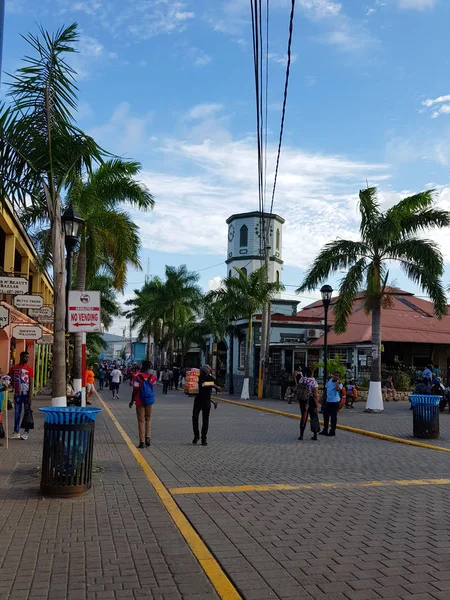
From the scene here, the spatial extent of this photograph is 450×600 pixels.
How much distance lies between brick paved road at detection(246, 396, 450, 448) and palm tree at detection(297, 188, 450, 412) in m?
0.98

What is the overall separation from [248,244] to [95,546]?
183ft

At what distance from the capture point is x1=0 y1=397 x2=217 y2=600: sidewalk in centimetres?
441

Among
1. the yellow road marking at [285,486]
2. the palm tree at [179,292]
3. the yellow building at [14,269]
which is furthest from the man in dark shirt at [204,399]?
the palm tree at [179,292]

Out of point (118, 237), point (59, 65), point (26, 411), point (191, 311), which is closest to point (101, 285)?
point (191, 311)

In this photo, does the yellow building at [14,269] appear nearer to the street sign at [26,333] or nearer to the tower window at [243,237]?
the street sign at [26,333]

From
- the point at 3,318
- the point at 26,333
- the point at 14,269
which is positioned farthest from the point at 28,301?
the point at 14,269

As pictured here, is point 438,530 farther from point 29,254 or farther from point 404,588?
point 29,254

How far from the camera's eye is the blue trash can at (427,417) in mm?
13961

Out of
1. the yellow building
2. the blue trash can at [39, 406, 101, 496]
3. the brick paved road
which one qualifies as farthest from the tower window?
the blue trash can at [39, 406, 101, 496]

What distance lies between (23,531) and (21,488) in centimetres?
190

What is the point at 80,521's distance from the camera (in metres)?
6.21

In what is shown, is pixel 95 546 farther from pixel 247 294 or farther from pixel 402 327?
pixel 402 327

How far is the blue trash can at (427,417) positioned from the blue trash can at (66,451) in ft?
30.2

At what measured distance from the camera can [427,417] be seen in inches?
550
